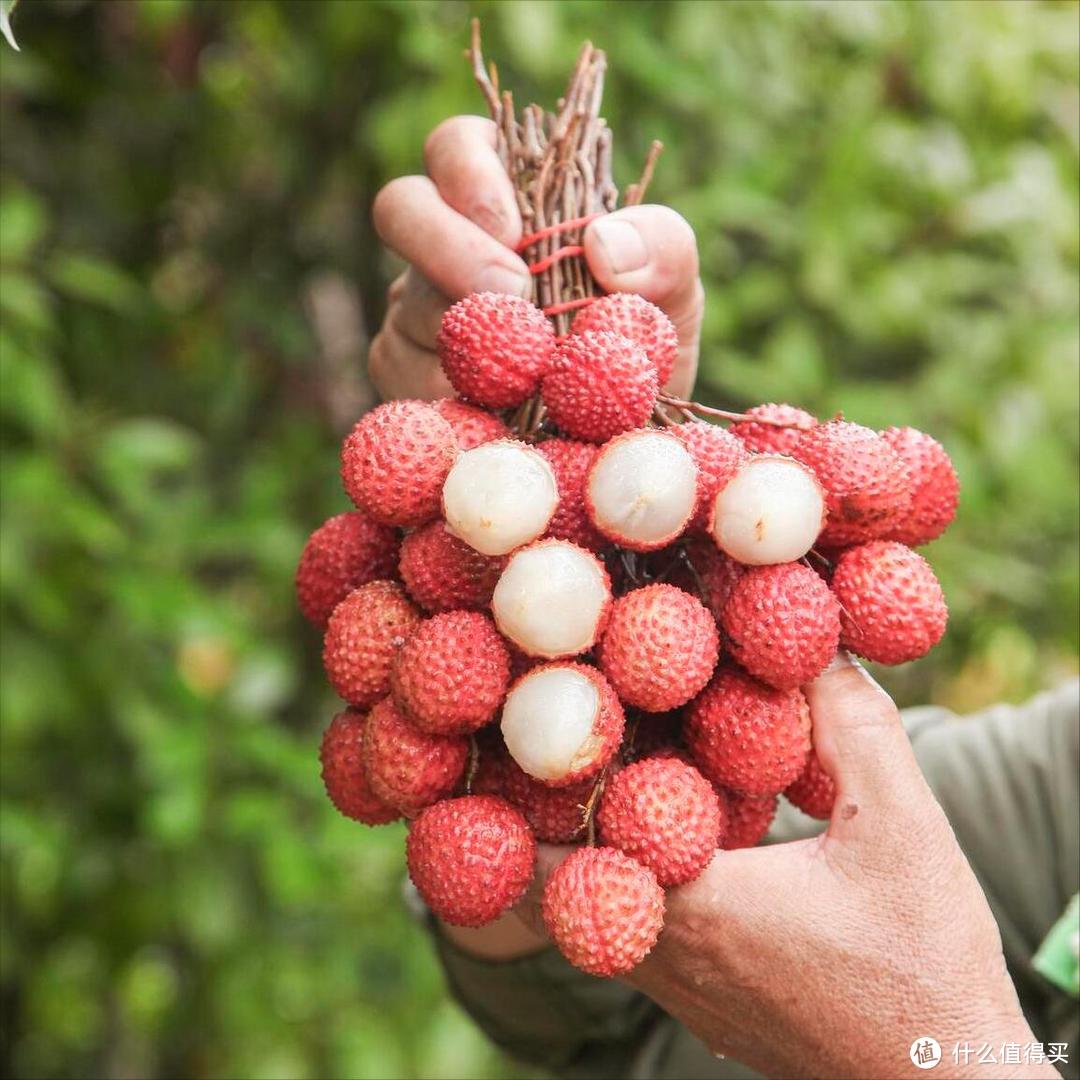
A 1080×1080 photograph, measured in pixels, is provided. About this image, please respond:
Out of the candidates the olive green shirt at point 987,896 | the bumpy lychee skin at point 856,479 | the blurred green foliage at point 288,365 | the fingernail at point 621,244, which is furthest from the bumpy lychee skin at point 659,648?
the blurred green foliage at point 288,365

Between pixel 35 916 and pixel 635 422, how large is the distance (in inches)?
56.6

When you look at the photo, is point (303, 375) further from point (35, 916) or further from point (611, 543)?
point (611, 543)

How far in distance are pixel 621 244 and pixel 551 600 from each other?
1.04ft

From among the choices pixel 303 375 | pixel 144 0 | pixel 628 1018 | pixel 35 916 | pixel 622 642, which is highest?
pixel 144 0

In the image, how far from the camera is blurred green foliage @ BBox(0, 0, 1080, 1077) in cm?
151

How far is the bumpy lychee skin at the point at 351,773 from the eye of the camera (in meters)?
0.85

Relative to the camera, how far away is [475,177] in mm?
959

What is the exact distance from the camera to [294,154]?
190cm

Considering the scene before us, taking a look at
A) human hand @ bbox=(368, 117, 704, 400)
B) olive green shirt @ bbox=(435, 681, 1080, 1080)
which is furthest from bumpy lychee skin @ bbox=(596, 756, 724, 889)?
olive green shirt @ bbox=(435, 681, 1080, 1080)

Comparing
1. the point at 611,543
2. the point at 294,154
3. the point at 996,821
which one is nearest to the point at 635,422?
the point at 611,543

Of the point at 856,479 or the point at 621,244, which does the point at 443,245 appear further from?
the point at 856,479

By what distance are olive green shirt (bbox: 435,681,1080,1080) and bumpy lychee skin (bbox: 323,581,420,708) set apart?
1.68 ft

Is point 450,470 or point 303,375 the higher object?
point 450,470

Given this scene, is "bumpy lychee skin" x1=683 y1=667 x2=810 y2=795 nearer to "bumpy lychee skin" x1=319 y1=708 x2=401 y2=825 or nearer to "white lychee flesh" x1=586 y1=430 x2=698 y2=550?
"white lychee flesh" x1=586 y1=430 x2=698 y2=550
